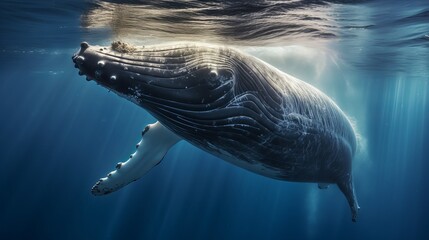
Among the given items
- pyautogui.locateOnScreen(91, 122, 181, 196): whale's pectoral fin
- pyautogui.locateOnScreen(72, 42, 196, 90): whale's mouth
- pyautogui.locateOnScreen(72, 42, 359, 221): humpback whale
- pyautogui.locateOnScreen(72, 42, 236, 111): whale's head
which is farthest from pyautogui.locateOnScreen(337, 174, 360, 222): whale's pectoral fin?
pyautogui.locateOnScreen(72, 42, 196, 90): whale's mouth

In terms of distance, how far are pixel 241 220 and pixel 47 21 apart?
26276 mm

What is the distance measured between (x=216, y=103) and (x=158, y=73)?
772 millimetres

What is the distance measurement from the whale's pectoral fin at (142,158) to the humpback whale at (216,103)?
18mm

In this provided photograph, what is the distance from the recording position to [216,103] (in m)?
4.01

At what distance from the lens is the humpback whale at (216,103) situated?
3.69 metres

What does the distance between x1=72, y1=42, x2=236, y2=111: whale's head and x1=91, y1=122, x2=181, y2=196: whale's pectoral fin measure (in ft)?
7.04

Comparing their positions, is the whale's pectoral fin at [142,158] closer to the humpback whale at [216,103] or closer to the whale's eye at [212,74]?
the humpback whale at [216,103]

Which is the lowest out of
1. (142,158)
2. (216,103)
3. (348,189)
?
(142,158)

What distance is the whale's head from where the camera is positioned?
362cm

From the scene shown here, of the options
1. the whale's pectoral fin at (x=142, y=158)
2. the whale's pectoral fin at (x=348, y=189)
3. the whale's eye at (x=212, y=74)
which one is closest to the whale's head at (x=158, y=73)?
the whale's eye at (x=212, y=74)

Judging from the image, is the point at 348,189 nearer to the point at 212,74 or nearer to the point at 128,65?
the point at 212,74

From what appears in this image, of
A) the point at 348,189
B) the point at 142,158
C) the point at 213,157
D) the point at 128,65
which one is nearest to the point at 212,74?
the point at 128,65

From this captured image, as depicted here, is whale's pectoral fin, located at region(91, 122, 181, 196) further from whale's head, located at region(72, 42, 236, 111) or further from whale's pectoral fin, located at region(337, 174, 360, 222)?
whale's pectoral fin, located at region(337, 174, 360, 222)

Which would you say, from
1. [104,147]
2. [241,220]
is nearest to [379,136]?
[241,220]
